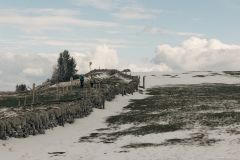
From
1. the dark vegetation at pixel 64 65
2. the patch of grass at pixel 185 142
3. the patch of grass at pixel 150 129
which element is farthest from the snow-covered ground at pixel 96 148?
the dark vegetation at pixel 64 65

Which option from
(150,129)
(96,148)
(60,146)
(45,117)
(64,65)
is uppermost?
(64,65)

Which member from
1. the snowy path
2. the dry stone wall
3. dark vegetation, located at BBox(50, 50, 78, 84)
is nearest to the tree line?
dark vegetation, located at BBox(50, 50, 78, 84)

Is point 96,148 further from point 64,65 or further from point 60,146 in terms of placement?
point 64,65

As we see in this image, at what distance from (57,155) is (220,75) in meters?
72.5

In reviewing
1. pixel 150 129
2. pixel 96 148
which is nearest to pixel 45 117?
pixel 96 148

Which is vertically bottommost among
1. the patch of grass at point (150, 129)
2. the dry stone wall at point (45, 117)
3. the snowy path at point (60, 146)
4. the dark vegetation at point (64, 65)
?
the snowy path at point (60, 146)

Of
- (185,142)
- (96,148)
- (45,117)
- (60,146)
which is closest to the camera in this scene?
(185,142)

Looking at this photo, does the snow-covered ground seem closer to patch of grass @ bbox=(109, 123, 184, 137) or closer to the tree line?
patch of grass @ bbox=(109, 123, 184, 137)

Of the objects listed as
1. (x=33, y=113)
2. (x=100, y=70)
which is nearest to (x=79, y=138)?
(x=33, y=113)

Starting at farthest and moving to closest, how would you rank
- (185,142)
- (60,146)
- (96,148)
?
(60,146), (96,148), (185,142)

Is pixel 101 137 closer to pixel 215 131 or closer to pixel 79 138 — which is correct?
pixel 79 138

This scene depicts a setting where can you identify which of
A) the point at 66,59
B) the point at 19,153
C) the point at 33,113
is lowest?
the point at 19,153

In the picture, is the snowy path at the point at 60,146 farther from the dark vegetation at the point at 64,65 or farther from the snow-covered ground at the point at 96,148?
the dark vegetation at the point at 64,65

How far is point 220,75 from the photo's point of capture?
273 ft
